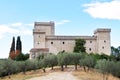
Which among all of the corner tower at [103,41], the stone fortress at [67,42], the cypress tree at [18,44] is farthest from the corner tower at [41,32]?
the corner tower at [103,41]

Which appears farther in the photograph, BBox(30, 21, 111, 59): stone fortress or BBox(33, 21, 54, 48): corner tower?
BBox(30, 21, 111, 59): stone fortress

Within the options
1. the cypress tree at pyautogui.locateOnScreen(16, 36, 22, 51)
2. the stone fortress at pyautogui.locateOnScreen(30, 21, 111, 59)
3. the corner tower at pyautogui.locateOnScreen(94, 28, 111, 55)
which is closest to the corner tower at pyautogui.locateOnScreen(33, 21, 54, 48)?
the stone fortress at pyautogui.locateOnScreen(30, 21, 111, 59)

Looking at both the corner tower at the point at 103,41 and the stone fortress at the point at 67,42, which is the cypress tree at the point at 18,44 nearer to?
the stone fortress at the point at 67,42

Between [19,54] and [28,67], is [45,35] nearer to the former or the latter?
[19,54]

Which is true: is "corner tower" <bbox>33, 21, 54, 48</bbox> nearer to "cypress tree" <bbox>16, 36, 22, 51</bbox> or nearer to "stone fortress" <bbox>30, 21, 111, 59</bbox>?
"stone fortress" <bbox>30, 21, 111, 59</bbox>

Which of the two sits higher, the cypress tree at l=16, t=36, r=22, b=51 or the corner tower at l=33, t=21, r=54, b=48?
the corner tower at l=33, t=21, r=54, b=48

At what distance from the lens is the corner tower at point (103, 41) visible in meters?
82.0

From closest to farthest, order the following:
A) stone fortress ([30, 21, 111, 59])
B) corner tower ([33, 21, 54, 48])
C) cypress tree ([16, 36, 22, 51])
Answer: corner tower ([33, 21, 54, 48])
stone fortress ([30, 21, 111, 59])
cypress tree ([16, 36, 22, 51])

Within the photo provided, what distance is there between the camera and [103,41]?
8269cm

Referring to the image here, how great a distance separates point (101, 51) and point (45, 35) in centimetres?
1360

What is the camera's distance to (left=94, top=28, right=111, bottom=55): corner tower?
82000 millimetres

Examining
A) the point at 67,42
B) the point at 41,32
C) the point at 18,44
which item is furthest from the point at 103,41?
the point at 18,44

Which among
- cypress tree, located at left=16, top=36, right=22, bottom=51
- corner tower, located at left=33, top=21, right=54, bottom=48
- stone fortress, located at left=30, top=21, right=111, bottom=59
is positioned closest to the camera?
corner tower, located at left=33, top=21, right=54, bottom=48

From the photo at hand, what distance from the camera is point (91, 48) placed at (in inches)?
3285
